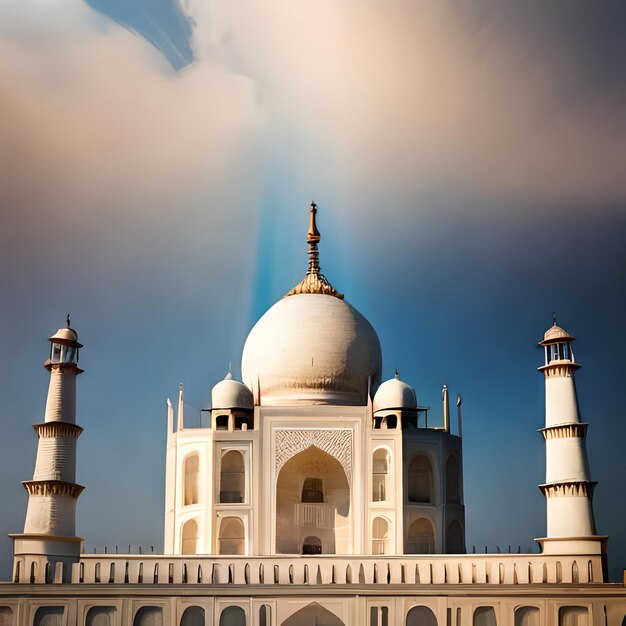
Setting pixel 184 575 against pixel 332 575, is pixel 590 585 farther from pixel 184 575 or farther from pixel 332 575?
pixel 184 575

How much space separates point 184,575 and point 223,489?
361 cm

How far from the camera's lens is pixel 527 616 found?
92.2 ft

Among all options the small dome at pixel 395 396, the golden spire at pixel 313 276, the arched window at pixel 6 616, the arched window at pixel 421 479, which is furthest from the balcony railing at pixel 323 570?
the golden spire at pixel 313 276

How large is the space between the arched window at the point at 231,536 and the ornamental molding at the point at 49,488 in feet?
13.0

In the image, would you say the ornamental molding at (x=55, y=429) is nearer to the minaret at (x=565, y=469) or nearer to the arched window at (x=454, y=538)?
the arched window at (x=454, y=538)

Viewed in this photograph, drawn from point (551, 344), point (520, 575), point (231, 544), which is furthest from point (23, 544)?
point (551, 344)

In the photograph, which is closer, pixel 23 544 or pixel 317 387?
pixel 23 544

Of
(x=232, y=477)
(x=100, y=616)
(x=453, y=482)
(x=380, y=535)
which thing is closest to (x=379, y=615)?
(x=380, y=535)

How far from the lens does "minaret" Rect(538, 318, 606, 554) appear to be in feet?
94.4

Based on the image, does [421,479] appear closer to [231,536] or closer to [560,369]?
[560,369]

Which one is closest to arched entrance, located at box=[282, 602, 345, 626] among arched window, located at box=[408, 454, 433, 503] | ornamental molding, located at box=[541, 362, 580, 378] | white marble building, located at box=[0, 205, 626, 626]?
white marble building, located at box=[0, 205, 626, 626]

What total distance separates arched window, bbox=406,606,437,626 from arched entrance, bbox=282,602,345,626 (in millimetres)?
1553

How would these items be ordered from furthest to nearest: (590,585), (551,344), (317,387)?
(317,387) → (551,344) → (590,585)

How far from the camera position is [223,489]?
3186cm
